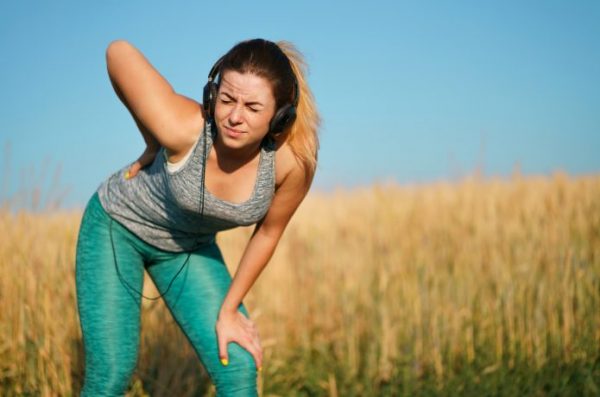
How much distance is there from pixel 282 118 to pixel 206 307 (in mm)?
789

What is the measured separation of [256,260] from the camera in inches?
89.2

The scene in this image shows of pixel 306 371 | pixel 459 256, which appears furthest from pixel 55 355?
pixel 459 256

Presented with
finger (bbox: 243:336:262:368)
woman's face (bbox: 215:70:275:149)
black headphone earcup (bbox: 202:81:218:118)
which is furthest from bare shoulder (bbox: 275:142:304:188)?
finger (bbox: 243:336:262:368)

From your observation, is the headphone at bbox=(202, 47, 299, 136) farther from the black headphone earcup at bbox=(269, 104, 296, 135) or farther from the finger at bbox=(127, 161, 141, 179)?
the finger at bbox=(127, 161, 141, 179)

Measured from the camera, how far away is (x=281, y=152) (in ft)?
6.91

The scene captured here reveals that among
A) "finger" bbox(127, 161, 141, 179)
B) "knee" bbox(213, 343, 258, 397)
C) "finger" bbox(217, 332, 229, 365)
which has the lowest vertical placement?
"knee" bbox(213, 343, 258, 397)

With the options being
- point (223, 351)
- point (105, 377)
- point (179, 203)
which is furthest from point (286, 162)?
point (105, 377)

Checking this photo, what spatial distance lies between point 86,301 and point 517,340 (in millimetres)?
2789

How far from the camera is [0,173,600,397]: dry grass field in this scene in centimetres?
335

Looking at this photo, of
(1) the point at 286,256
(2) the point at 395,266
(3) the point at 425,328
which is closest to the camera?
Answer: (3) the point at 425,328

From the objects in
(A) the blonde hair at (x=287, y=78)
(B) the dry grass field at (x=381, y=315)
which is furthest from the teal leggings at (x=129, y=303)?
(B) the dry grass field at (x=381, y=315)

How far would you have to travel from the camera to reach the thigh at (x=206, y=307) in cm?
208

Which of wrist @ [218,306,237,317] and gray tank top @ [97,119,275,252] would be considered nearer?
gray tank top @ [97,119,275,252]

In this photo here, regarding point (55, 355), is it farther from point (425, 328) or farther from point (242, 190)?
point (425, 328)
